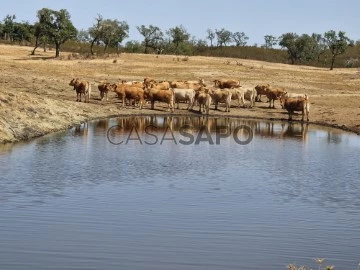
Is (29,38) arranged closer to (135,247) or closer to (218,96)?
(218,96)

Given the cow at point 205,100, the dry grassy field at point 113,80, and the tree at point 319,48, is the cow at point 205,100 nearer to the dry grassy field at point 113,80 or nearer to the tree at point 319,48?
the dry grassy field at point 113,80

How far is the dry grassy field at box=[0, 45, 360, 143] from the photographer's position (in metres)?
29.1

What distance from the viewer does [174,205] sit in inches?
582

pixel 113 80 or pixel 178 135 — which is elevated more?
pixel 113 80

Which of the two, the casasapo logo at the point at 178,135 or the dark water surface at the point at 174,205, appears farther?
the casasapo logo at the point at 178,135

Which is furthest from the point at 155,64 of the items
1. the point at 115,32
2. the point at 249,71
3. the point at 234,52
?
the point at 234,52

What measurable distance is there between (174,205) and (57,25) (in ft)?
202

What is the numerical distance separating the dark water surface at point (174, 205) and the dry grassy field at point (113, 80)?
3446mm

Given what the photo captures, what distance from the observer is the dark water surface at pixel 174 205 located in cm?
1102

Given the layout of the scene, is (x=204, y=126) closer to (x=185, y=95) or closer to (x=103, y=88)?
(x=185, y=95)

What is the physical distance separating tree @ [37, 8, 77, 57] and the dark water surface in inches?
1884

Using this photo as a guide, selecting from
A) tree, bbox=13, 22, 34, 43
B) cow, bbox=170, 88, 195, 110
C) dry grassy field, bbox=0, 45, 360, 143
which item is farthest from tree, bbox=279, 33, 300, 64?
cow, bbox=170, 88, 195, 110

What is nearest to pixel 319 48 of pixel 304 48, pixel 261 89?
pixel 304 48

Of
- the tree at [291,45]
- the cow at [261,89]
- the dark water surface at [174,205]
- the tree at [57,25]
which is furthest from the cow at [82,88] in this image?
the tree at [291,45]
